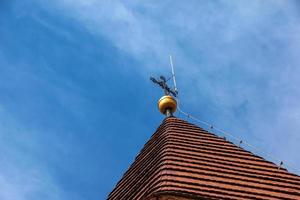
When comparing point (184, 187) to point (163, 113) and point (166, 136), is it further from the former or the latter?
point (163, 113)

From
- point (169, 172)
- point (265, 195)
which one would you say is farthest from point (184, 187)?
point (265, 195)

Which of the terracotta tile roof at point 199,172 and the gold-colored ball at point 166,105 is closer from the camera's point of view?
the terracotta tile roof at point 199,172

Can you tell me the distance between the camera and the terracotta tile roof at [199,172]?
778 centimetres

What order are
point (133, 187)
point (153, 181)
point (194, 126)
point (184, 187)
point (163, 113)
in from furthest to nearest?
point (163, 113), point (194, 126), point (133, 187), point (153, 181), point (184, 187)

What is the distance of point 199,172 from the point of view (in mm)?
8414

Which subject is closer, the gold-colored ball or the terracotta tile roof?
the terracotta tile roof

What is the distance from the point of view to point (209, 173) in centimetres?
852

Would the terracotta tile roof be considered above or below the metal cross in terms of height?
below

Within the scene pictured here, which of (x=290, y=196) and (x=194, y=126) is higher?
(x=194, y=126)

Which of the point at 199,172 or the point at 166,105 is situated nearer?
the point at 199,172

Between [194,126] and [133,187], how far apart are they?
2658mm

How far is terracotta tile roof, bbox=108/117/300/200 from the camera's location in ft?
25.5

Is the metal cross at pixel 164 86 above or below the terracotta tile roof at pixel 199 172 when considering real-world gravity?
above

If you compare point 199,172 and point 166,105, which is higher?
point 166,105
